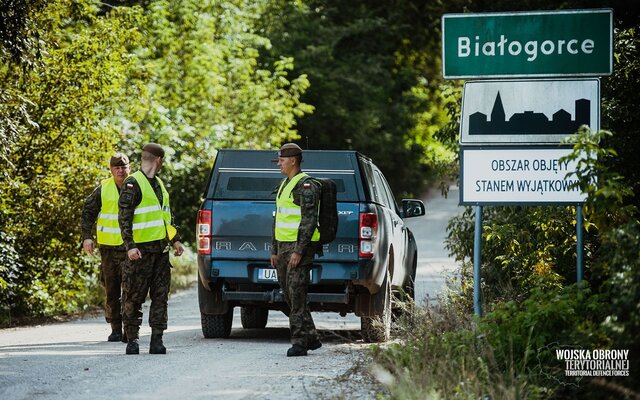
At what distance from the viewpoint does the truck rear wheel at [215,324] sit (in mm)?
12258

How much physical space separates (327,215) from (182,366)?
6.40ft

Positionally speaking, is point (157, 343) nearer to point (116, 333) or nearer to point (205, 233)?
point (205, 233)

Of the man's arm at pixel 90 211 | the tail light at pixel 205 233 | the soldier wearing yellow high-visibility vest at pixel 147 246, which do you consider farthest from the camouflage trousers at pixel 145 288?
the man's arm at pixel 90 211

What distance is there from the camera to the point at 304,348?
1059 cm

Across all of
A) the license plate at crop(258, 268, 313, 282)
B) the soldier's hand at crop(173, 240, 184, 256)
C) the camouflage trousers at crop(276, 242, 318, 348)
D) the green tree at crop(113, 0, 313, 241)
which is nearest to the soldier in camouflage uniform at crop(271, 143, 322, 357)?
the camouflage trousers at crop(276, 242, 318, 348)

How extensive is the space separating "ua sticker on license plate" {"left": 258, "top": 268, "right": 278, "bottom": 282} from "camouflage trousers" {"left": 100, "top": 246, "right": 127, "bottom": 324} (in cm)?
160

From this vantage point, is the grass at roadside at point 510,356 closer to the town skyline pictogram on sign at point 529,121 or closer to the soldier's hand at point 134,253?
the town skyline pictogram on sign at point 529,121

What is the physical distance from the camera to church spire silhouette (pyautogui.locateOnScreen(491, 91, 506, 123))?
9.71 meters

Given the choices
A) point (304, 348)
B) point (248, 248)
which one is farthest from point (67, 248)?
point (304, 348)

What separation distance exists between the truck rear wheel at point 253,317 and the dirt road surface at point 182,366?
129 mm

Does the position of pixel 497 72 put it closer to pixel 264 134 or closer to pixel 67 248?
pixel 67 248

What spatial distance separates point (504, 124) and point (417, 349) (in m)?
2.11

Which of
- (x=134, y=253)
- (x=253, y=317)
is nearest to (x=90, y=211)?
(x=134, y=253)

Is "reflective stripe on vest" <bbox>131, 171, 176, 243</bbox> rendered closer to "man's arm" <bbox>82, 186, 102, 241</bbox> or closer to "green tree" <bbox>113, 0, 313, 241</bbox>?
"man's arm" <bbox>82, 186, 102, 241</bbox>
